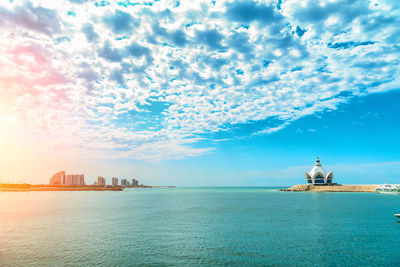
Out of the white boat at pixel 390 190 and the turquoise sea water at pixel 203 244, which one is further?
the white boat at pixel 390 190

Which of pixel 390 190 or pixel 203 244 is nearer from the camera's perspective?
pixel 203 244

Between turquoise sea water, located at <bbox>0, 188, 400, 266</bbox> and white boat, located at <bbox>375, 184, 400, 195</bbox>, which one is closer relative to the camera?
turquoise sea water, located at <bbox>0, 188, 400, 266</bbox>

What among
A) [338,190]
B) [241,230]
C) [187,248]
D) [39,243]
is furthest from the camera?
[338,190]

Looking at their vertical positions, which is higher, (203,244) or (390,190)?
(203,244)

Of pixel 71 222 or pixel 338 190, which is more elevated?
pixel 71 222

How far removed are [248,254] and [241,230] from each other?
1239cm

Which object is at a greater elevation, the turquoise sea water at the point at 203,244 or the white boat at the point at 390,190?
the turquoise sea water at the point at 203,244

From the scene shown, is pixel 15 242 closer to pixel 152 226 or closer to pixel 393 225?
pixel 152 226

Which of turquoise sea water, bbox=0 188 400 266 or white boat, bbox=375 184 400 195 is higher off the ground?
turquoise sea water, bbox=0 188 400 266

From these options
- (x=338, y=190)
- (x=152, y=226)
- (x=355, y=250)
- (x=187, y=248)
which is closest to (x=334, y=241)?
(x=355, y=250)

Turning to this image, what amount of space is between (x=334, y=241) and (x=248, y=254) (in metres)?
13.1

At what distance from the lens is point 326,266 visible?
23.0m

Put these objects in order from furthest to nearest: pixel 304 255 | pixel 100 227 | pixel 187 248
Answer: pixel 100 227 → pixel 187 248 → pixel 304 255

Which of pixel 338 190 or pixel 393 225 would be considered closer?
pixel 393 225
